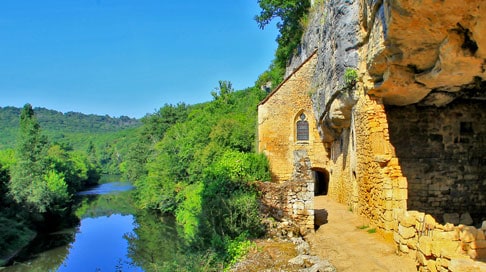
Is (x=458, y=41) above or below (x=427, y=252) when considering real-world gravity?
above

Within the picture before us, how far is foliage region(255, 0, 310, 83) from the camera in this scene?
19.9 metres

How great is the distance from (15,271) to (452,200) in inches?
830

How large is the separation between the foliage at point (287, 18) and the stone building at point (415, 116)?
22.4 ft

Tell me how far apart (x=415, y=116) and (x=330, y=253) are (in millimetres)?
5347

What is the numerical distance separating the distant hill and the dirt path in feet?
324

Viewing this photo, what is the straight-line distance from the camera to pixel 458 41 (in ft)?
22.2

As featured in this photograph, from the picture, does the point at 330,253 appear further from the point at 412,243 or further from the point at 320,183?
the point at 320,183

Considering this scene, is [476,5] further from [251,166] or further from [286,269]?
[251,166]

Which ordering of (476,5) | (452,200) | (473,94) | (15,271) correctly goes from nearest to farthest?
(476,5)
(473,94)
(452,200)
(15,271)

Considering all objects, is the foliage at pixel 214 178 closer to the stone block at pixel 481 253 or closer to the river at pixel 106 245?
the river at pixel 106 245

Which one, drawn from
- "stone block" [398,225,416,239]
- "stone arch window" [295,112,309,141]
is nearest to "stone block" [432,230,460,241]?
"stone block" [398,225,416,239]

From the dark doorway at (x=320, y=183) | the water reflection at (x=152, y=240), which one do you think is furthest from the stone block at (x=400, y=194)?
the water reflection at (x=152, y=240)

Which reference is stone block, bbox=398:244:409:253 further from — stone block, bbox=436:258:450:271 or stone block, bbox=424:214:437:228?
stone block, bbox=436:258:450:271

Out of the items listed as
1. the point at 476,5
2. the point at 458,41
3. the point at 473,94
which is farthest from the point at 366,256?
the point at 473,94
